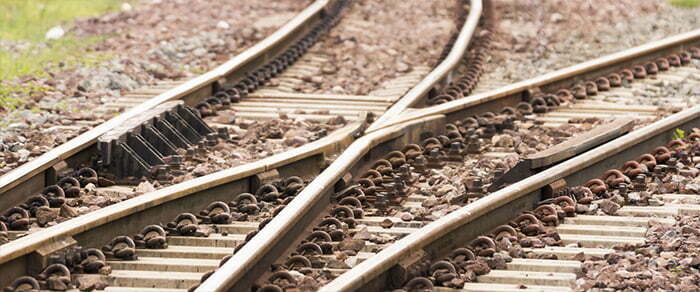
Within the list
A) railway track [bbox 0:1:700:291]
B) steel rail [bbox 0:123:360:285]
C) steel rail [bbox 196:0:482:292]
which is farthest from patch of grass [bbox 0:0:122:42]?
steel rail [bbox 0:123:360:285]

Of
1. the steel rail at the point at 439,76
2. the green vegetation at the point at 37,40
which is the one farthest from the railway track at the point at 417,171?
the green vegetation at the point at 37,40

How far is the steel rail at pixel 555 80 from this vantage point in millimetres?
9938

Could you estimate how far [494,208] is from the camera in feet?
23.3

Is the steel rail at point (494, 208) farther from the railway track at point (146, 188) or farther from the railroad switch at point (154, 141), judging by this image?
the railroad switch at point (154, 141)

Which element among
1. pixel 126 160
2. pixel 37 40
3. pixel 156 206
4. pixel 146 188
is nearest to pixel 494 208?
pixel 156 206

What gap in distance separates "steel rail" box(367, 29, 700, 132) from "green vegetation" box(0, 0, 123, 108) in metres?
3.70

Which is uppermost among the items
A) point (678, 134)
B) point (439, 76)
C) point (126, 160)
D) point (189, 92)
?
point (439, 76)

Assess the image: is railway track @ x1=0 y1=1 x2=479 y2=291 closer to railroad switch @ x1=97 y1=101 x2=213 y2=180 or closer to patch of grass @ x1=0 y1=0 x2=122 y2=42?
railroad switch @ x1=97 y1=101 x2=213 y2=180

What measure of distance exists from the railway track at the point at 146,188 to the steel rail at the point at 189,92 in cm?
1

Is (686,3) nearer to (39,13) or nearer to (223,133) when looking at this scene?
(39,13)

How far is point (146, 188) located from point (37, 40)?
25.1 feet

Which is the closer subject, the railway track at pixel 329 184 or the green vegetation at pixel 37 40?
the railway track at pixel 329 184

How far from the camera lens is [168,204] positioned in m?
7.34

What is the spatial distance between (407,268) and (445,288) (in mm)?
219
